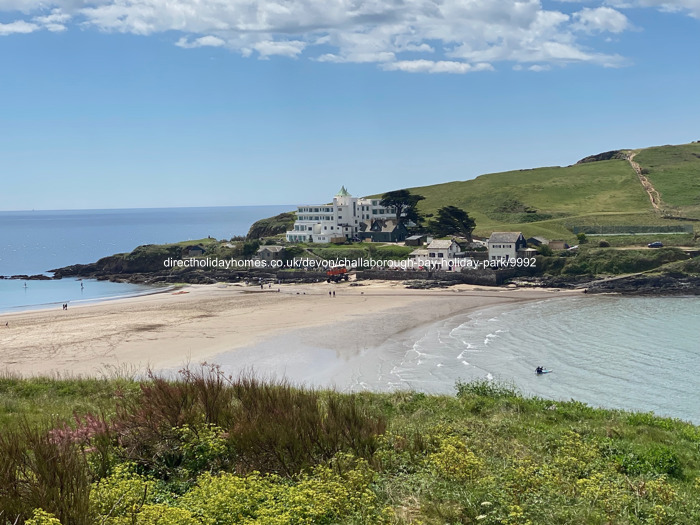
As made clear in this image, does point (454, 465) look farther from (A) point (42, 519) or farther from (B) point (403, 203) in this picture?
(B) point (403, 203)

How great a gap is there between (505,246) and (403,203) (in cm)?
2588

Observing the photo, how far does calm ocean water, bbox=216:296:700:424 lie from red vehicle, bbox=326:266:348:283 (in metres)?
28.2

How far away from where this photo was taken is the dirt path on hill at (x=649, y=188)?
11351 cm

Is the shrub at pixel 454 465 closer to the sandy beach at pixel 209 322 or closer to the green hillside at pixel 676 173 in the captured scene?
the sandy beach at pixel 209 322

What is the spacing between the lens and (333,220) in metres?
98.3

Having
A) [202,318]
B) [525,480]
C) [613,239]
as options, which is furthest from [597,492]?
[613,239]

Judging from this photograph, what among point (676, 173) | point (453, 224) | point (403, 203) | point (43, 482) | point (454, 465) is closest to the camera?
point (43, 482)

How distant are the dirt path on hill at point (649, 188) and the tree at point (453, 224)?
4060 centimetres

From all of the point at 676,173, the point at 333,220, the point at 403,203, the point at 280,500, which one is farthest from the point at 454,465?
the point at 676,173

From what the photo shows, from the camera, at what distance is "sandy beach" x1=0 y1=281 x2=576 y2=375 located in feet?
112

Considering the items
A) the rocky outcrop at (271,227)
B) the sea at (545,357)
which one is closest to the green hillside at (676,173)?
the sea at (545,357)

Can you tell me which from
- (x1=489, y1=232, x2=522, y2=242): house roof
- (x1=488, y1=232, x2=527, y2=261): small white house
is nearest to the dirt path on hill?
(x1=488, y1=232, x2=527, y2=261): small white house

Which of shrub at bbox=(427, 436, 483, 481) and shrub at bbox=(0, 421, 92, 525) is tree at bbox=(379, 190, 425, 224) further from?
shrub at bbox=(0, 421, 92, 525)

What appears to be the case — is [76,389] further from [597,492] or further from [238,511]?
[597,492]
